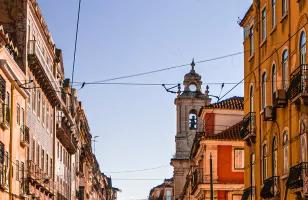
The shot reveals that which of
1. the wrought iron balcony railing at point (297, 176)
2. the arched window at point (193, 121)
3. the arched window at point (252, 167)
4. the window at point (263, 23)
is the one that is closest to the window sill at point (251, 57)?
the window at point (263, 23)

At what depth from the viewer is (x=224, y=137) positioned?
60625 millimetres

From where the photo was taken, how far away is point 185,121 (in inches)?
4222

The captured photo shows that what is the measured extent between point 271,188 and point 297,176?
15.6 feet

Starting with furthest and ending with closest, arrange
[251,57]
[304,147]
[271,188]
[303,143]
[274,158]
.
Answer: [251,57] < [274,158] < [271,188] < [303,143] < [304,147]

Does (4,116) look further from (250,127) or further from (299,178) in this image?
(299,178)

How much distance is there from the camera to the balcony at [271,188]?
33.6m

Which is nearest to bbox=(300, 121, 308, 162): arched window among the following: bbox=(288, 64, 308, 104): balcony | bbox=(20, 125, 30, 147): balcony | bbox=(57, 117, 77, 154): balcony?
bbox=(288, 64, 308, 104): balcony

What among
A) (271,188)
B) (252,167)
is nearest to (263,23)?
(252,167)

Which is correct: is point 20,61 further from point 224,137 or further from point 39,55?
point 224,137

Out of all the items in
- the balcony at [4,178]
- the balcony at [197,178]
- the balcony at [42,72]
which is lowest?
the balcony at [4,178]

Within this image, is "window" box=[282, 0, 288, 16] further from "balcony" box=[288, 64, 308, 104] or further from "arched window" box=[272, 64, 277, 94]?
"balcony" box=[288, 64, 308, 104]

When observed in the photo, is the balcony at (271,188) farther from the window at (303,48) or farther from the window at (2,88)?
the window at (2,88)

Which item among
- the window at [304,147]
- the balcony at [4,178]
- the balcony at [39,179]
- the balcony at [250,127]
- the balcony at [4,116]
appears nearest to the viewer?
the window at [304,147]

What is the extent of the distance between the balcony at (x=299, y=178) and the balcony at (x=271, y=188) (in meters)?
2.70
